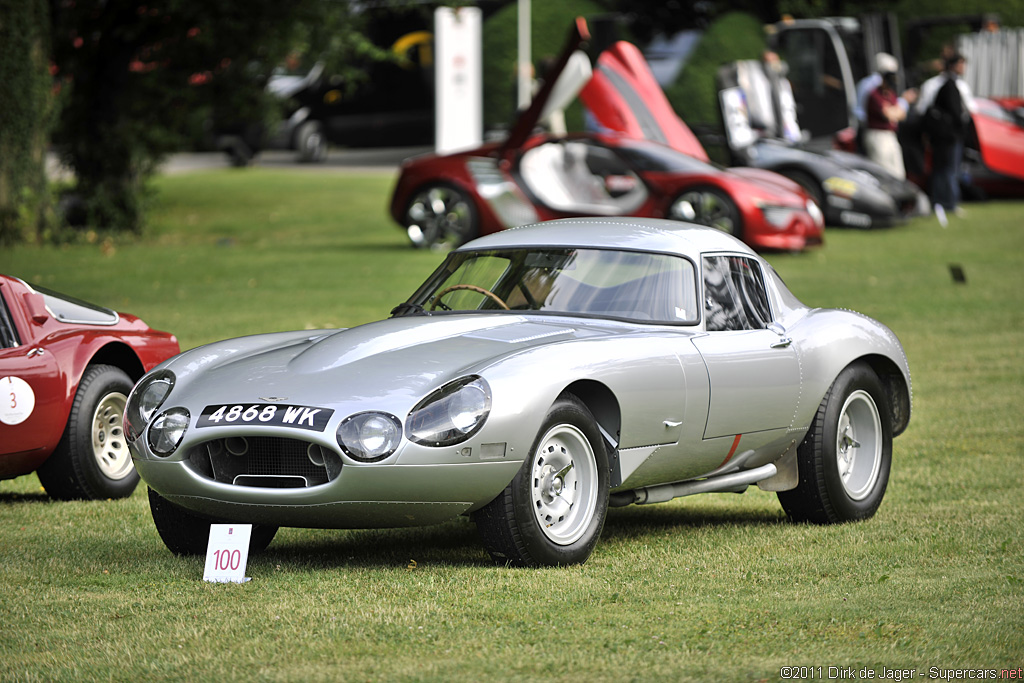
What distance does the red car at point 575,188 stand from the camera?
58.5 ft

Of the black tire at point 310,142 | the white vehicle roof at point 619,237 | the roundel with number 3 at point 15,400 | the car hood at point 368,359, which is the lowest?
the black tire at point 310,142

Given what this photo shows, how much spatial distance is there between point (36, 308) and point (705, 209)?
1195 centimetres

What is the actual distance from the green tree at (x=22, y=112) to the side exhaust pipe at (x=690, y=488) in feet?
45.9

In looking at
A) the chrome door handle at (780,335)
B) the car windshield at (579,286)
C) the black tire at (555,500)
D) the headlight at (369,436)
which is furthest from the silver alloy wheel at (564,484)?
the chrome door handle at (780,335)

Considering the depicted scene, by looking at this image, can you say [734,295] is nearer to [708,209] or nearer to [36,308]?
[36,308]

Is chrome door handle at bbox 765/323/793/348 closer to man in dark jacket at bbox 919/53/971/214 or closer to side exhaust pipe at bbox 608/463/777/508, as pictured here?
side exhaust pipe at bbox 608/463/777/508

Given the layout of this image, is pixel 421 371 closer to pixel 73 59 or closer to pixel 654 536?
pixel 654 536

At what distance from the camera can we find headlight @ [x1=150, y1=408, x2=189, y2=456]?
547cm

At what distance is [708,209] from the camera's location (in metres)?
17.9

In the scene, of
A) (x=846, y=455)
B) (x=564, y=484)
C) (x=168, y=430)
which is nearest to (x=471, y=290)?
(x=564, y=484)

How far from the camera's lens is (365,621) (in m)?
4.76

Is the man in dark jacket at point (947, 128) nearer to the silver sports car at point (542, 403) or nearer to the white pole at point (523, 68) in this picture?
the white pole at point (523, 68)

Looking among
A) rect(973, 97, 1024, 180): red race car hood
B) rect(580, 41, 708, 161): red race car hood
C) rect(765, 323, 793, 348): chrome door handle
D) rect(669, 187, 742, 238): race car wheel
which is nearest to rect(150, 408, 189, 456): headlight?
rect(765, 323, 793, 348): chrome door handle

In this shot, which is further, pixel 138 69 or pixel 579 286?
pixel 138 69
